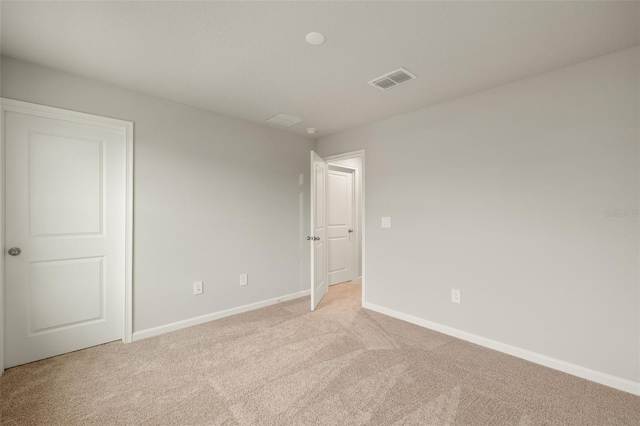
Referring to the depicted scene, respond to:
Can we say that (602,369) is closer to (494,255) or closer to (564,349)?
(564,349)

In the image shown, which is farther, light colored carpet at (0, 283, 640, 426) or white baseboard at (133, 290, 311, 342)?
white baseboard at (133, 290, 311, 342)

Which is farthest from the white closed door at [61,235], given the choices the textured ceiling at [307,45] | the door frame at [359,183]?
the door frame at [359,183]

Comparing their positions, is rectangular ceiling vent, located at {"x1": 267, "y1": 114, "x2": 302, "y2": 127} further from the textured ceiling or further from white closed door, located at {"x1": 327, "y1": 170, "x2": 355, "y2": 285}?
white closed door, located at {"x1": 327, "y1": 170, "x2": 355, "y2": 285}

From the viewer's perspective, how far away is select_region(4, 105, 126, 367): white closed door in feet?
7.52

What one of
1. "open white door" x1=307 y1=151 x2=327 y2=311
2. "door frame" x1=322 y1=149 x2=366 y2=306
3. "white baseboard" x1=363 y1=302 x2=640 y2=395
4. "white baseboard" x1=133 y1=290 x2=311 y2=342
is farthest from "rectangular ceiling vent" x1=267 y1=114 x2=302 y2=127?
"white baseboard" x1=363 y1=302 x2=640 y2=395

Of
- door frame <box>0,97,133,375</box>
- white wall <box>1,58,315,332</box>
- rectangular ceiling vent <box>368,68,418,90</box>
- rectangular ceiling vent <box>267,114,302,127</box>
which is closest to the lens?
door frame <box>0,97,133,375</box>

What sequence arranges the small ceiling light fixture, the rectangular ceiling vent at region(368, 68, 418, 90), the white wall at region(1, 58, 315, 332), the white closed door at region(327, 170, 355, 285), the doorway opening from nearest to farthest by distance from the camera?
the small ceiling light fixture < the rectangular ceiling vent at region(368, 68, 418, 90) < the white wall at region(1, 58, 315, 332) < the doorway opening < the white closed door at region(327, 170, 355, 285)

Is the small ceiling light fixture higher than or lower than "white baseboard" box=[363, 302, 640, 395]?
higher

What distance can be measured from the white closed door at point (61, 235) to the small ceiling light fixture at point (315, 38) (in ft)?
6.58

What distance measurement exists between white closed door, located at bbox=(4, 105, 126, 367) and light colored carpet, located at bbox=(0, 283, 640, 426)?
24 cm

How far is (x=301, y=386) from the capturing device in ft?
6.75

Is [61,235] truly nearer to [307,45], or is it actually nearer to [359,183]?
[307,45]

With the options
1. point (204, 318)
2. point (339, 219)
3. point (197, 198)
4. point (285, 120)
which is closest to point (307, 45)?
point (285, 120)

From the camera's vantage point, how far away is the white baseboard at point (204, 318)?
288cm
